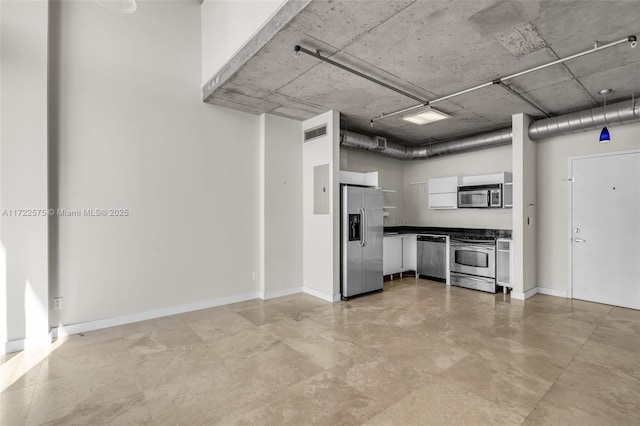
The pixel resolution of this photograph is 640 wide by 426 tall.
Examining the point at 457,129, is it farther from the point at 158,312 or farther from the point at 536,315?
the point at 158,312

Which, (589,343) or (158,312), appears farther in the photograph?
(158,312)

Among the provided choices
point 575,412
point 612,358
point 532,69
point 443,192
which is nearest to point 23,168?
Answer: point 575,412

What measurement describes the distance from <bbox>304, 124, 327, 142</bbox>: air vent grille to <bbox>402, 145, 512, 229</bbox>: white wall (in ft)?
11.2

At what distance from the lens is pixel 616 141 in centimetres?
477

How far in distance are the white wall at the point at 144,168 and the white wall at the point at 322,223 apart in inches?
38.6

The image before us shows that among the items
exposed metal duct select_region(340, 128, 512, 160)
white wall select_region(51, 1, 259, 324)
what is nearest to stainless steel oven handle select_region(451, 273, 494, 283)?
exposed metal duct select_region(340, 128, 512, 160)

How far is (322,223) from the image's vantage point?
5.18 m

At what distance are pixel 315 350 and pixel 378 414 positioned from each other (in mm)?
1137

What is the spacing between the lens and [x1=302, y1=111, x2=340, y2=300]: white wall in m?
4.99

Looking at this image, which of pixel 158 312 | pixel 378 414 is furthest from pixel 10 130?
pixel 378 414

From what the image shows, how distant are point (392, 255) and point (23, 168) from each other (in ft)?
19.3

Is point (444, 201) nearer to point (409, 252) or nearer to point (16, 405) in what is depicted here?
point (409, 252)

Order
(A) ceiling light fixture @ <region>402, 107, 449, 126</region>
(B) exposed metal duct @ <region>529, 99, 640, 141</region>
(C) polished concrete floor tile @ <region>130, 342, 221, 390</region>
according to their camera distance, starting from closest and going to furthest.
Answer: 1. (C) polished concrete floor tile @ <region>130, 342, 221, 390</region>
2. (B) exposed metal duct @ <region>529, 99, 640, 141</region>
3. (A) ceiling light fixture @ <region>402, 107, 449, 126</region>

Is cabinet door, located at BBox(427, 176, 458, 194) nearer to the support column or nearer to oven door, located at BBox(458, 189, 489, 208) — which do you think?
oven door, located at BBox(458, 189, 489, 208)
